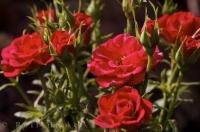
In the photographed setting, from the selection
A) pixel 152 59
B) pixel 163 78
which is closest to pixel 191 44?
pixel 152 59

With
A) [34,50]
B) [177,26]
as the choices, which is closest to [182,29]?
[177,26]

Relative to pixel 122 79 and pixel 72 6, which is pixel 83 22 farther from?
pixel 72 6

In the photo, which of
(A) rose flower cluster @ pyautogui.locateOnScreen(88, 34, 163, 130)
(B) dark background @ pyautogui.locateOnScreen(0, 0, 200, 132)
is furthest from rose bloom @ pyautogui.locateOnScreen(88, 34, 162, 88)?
(B) dark background @ pyautogui.locateOnScreen(0, 0, 200, 132)

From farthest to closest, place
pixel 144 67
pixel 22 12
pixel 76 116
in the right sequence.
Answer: pixel 22 12
pixel 76 116
pixel 144 67

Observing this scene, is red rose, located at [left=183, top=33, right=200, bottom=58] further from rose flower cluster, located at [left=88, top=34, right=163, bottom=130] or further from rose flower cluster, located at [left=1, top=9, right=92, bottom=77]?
rose flower cluster, located at [left=1, top=9, right=92, bottom=77]

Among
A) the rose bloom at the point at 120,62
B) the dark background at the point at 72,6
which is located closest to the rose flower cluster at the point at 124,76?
the rose bloom at the point at 120,62

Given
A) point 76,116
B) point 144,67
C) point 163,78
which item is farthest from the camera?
point 163,78

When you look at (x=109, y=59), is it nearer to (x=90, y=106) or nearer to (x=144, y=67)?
(x=144, y=67)

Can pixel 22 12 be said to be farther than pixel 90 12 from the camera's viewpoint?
Yes
